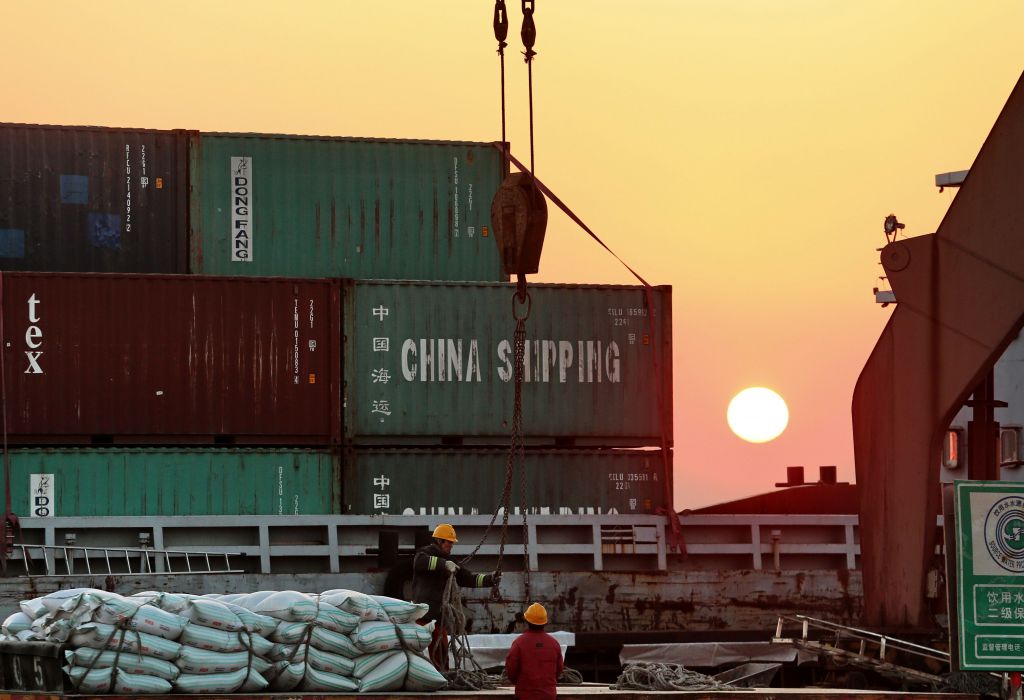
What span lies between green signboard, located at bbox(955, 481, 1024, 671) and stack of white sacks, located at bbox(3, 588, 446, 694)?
443 centimetres

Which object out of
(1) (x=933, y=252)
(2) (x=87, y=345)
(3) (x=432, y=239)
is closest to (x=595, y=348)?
(3) (x=432, y=239)

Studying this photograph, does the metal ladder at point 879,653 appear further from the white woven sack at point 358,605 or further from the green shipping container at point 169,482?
the green shipping container at point 169,482

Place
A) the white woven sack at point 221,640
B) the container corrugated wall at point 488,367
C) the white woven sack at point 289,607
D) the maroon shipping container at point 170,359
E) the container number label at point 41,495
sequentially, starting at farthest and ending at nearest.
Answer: the container corrugated wall at point 488,367 < the maroon shipping container at point 170,359 < the container number label at point 41,495 < the white woven sack at point 289,607 < the white woven sack at point 221,640

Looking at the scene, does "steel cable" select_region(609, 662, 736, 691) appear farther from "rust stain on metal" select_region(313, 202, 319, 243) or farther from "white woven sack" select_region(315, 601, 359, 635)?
"rust stain on metal" select_region(313, 202, 319, 243)

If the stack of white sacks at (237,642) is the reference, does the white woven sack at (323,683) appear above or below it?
below

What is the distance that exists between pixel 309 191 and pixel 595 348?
18.9 feet

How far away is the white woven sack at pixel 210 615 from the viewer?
1282cm

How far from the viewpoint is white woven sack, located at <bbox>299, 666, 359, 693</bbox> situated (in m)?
12.7

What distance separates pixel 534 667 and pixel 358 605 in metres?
1.66

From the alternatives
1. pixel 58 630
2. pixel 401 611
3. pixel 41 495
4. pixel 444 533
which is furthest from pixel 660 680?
pixel 41 495

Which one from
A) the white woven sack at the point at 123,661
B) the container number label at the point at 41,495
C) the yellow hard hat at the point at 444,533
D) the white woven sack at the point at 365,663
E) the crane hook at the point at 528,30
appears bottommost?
the white woven sack at the point at 365,663

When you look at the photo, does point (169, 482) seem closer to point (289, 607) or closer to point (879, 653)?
point (289, 607)

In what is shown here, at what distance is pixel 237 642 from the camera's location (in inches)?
504

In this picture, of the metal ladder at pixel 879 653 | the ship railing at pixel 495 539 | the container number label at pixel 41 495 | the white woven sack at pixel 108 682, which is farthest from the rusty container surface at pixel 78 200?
the white woven sack at pixel 108 682
